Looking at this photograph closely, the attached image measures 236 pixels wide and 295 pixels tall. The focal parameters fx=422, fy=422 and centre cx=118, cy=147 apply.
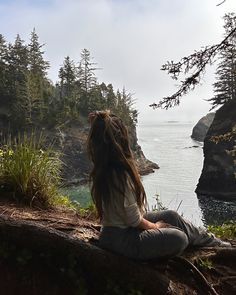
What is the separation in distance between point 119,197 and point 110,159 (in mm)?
340

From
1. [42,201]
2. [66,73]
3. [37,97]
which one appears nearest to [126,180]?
[42,201]

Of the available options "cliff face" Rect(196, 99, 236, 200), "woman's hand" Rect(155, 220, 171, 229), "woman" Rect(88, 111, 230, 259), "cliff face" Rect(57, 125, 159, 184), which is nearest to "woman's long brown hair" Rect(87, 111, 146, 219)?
"woman" Rect(88, 111, 230, 259)

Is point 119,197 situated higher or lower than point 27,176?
higher

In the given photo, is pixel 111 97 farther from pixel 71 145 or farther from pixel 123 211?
pixel 123 211

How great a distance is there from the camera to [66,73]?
6681 cm

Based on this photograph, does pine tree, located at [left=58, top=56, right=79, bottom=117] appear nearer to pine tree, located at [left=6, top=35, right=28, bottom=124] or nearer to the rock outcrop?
pine tree, located at [left=6, top=35, right=28, bottom=124]

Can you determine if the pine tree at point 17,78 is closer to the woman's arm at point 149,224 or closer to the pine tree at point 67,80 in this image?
the pine tree at point 67,80

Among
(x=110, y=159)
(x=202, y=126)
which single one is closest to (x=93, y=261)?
(x=110, y=159)

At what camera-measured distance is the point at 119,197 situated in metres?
3.68

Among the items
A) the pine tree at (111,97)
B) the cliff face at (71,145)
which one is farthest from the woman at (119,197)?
the pine tree at (111,97)

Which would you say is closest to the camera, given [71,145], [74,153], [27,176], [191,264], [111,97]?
[191,264]

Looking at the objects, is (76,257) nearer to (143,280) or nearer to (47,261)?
(47,261)

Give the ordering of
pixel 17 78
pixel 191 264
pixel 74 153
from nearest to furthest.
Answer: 1. pixel 191 264
2. pixel 74 153
3. pixel 17 78

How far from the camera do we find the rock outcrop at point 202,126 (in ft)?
324
